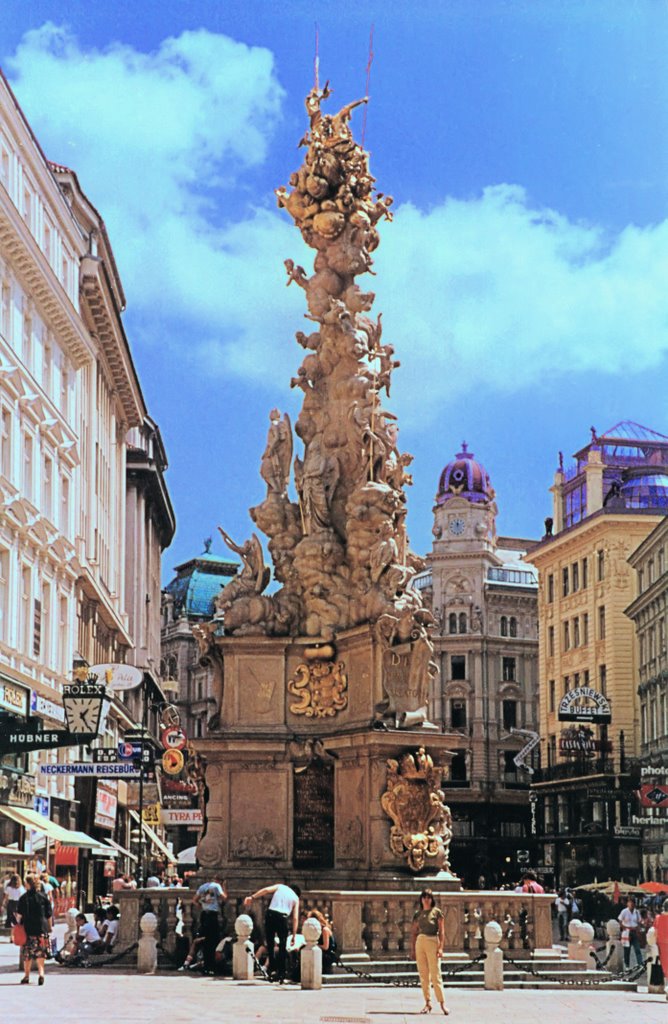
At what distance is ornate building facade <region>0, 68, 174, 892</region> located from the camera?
1983 inches

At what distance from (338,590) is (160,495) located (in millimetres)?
75287

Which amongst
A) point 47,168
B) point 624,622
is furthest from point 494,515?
point 47,168

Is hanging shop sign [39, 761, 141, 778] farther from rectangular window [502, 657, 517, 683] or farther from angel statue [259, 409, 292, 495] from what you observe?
rectangular window [502, 657, 517, 683]

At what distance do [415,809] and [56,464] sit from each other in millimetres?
31625

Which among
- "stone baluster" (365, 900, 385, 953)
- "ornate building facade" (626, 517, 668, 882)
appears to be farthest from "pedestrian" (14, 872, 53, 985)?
"ornate building facade" (626, 517, 668, 882)

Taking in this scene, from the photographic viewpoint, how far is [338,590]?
31094 mm

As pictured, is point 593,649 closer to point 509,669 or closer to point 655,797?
point 509,669

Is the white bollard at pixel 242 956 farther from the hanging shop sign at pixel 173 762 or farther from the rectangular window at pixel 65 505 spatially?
the rectangular window at pixel 65 505

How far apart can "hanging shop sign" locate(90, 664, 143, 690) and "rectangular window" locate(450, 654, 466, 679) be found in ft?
244

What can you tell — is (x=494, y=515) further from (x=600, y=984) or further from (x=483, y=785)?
(x=600, y=984)

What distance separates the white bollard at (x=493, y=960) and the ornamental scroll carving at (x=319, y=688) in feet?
20.9

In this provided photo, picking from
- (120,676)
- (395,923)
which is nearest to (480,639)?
(120,676)

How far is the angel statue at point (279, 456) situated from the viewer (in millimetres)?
32562

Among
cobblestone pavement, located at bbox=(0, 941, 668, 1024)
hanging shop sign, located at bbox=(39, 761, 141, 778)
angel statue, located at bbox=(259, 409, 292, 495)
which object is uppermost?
angel statue, located at bbox=(259, 409, 292, 495)
